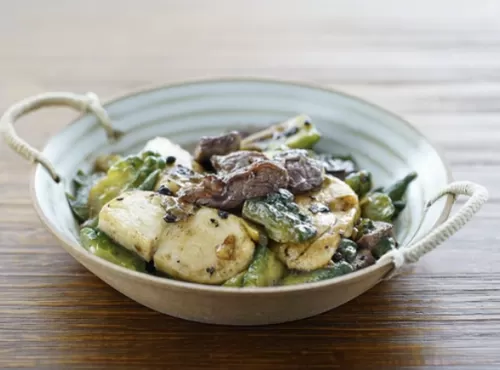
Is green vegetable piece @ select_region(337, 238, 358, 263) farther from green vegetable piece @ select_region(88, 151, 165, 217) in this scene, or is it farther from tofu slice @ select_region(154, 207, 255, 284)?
green vegetable piece @ select_region(88, 151, 165, 217)

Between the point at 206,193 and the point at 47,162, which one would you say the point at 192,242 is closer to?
the point at 206,193

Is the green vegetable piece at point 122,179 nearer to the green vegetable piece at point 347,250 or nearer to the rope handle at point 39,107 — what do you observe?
the rope handle at point 39,107

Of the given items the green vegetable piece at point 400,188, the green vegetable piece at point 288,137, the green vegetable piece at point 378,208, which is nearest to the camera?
the green vegetable piece at point 378,208

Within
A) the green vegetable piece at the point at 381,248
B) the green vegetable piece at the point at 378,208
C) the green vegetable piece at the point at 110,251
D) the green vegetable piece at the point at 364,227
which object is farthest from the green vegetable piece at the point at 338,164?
the green vegetable piece at the point at 110,251

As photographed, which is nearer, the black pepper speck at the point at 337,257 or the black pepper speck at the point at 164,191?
the black pepper speck at the point at 337,257

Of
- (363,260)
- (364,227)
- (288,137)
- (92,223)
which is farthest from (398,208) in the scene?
(92,223)

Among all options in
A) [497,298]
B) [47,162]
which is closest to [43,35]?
[47,162]
